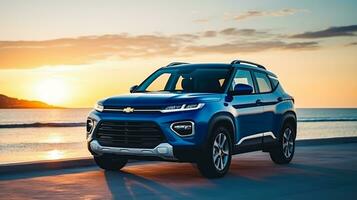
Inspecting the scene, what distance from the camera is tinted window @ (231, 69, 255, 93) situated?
11.9 m

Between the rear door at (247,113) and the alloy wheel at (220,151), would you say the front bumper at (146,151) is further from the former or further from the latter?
the rear door at (247,113)

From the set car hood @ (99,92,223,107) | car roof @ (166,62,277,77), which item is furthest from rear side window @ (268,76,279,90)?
car hood @ (99,92,223,107)

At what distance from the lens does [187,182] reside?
34.4ft

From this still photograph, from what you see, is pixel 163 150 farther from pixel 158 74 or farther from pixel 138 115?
pixel 158 74

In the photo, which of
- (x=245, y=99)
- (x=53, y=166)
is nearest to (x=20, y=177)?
(x=53, y=166)

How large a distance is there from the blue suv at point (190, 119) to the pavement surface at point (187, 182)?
1.40ft

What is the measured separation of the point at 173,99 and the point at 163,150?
0.83m

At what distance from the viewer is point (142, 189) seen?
9586 millimetres

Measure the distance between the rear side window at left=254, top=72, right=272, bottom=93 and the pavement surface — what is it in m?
1.51

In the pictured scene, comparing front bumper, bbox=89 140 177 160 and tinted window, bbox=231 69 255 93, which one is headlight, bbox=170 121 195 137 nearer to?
front bumper, bbox=89 140 177 160

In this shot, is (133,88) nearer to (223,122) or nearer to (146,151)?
(223,122)

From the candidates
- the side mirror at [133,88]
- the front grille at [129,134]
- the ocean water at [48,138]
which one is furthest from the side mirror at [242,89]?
the ocean water at [48,138]

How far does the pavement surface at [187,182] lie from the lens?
9070 millimetres

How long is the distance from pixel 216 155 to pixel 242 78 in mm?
1877
